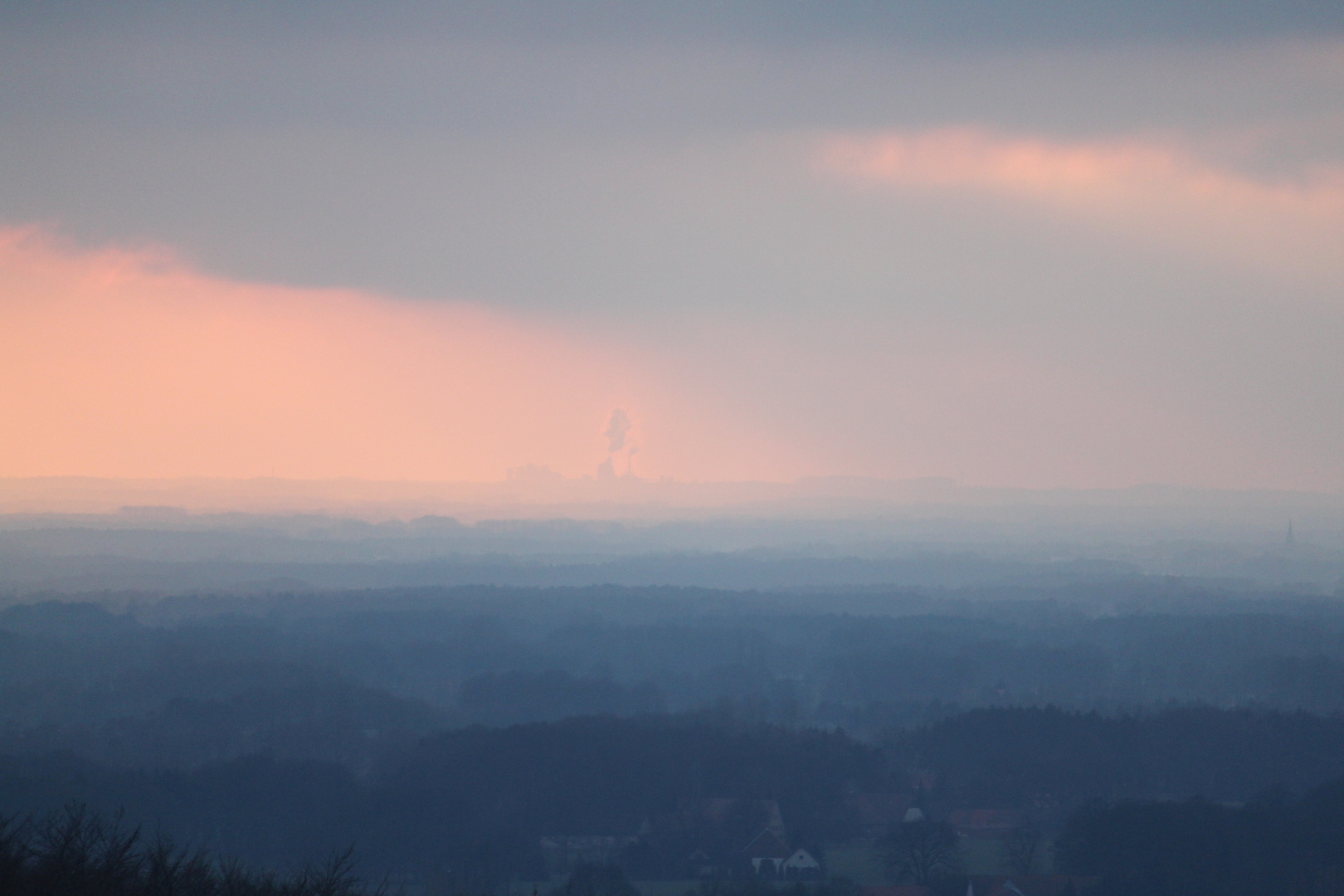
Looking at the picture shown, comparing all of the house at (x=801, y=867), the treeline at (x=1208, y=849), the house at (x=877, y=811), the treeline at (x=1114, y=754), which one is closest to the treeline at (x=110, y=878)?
the house at (x=801, y=867)

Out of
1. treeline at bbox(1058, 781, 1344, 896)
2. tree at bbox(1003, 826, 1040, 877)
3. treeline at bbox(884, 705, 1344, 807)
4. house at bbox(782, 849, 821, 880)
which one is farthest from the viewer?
treeline at bbox(884, 705, 1344, 807)

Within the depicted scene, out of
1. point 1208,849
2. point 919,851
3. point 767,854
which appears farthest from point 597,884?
point 1208,849

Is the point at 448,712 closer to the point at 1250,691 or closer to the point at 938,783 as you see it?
the point at 938,783

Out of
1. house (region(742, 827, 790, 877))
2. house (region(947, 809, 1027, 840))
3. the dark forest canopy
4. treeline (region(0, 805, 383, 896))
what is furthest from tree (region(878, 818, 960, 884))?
treeline (region(0, 805, 383, 896))

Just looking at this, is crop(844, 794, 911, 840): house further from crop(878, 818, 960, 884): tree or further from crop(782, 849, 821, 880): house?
crop(782, 849, 821, 880): house

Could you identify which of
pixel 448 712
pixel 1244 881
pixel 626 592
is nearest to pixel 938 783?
pixel 1244 881

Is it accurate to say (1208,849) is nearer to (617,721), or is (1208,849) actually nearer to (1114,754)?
(1114,754)
